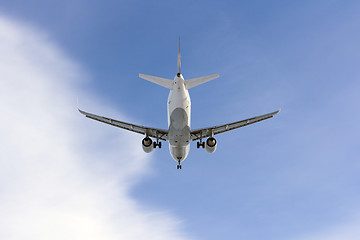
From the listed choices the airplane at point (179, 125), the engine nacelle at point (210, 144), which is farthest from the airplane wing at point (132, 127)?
the engine nacelle at point (210, 144)

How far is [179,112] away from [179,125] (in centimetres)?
196

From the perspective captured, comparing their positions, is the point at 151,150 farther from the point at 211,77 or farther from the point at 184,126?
the point at 211,77

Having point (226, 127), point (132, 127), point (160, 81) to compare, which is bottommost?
point (226, 127)

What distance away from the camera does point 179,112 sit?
33031 mm

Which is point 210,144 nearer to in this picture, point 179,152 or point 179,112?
point 179,152

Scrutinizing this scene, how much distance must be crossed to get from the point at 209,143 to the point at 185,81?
9171mm

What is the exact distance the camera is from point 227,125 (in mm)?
41031

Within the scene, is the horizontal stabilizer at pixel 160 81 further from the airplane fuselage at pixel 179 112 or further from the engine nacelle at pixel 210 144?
the engine nacelle at pixel 210 144

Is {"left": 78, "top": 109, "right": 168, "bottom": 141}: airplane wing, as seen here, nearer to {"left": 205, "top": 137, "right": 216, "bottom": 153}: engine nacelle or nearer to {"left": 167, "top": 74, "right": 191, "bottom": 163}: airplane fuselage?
{"left": 167, "top": 74, "right": 191, "bottom": 163}: airplane fuselage

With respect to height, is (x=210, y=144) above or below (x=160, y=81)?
below

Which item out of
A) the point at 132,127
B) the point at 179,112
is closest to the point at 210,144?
the point at 179,112

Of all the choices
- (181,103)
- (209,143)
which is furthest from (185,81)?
(209,143)

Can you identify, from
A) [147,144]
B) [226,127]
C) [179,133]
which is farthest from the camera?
[226,127]

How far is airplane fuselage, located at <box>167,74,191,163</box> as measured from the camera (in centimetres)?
3241
